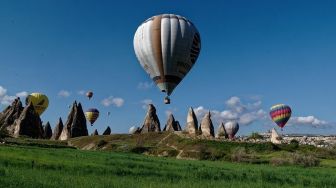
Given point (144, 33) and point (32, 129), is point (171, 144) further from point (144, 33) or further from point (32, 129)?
point (32, 129)

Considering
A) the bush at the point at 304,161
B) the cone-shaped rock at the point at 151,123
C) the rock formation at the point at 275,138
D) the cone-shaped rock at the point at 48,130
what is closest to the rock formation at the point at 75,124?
the cone-shaped rock at the point at 151,123

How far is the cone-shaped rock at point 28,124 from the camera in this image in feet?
347

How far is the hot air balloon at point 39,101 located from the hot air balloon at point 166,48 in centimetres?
7706

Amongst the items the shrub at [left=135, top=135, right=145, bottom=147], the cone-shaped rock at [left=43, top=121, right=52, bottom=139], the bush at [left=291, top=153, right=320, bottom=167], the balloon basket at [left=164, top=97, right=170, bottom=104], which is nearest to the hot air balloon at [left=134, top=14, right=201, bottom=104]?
the balloon basket at [left=164, top=97, right=170, bottom=104]

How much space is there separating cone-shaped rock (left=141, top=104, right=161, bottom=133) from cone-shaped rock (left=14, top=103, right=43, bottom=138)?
102 feet

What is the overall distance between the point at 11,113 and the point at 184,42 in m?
93.6

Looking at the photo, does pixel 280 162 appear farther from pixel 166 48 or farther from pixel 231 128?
pixel 231 128

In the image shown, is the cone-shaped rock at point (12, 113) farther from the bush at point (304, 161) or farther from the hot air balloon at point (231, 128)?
the bush at point (304, 161)

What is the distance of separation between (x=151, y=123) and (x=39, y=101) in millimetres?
34115

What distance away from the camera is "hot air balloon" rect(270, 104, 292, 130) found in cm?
8812

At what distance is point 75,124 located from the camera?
12200 cm

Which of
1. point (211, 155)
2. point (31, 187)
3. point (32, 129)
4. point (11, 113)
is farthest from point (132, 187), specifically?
point (11, 113)

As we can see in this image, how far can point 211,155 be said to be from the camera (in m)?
57.5

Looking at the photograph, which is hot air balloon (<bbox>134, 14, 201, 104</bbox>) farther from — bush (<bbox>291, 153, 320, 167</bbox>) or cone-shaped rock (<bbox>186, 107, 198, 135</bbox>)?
cone-shaped rock (<bbox>186, 107, 198, 135</bbox>)
